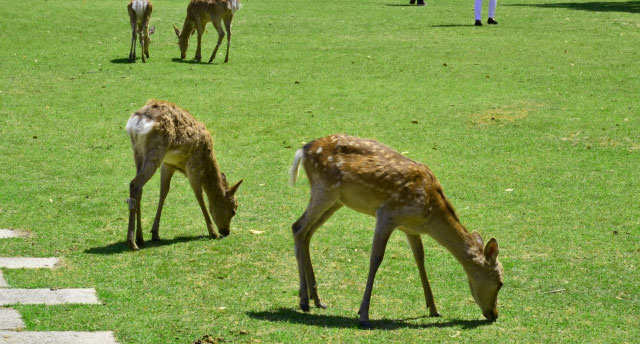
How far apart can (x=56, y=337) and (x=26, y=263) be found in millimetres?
2154

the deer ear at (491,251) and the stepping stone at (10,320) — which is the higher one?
the deer ear at (491,251)

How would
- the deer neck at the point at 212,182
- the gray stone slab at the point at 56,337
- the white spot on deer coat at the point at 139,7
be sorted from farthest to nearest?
the white spot on deer coat at the point at 139,7
the deer neck at the point at 212,182
the gray stone slab at the point at 56,337

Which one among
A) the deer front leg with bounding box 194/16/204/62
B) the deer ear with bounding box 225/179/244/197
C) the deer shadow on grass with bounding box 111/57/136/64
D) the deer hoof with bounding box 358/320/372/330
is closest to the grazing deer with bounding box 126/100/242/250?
the deer ear with bounding box 225/179/244/197

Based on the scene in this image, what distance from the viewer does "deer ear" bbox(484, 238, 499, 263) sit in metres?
7.13

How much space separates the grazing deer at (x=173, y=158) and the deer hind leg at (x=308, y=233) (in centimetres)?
229

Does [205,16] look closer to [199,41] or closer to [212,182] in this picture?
[199,41]

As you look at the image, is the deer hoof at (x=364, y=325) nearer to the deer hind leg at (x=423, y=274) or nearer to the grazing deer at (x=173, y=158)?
the deer hind leg at (x=423, y=274)

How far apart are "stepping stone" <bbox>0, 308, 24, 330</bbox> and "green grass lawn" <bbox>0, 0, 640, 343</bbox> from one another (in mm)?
137

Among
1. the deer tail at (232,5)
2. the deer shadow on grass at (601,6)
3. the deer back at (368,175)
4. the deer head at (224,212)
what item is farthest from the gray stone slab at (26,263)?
the deer shadow on grass at (601,6)

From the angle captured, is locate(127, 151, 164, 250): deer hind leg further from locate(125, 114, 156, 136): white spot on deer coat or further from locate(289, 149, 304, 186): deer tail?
locate(289, 149, 304, 186): deer tail

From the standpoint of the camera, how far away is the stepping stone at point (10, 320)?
6.63 metres

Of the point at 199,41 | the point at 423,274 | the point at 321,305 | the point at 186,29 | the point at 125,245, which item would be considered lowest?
the point at 125,245

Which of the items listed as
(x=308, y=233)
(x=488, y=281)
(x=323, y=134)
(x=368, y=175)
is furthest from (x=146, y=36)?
(x=488, y=281)

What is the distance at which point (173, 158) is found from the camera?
9586mm
